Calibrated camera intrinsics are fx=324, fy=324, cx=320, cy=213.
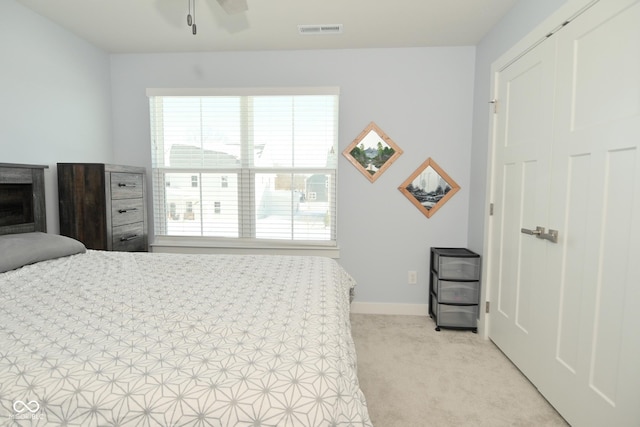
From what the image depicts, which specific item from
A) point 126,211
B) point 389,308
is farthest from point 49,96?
point 389,308

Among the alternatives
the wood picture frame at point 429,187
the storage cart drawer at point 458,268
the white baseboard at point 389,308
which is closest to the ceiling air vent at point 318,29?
the wood picture frame at point 429,187

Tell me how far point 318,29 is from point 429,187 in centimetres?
176

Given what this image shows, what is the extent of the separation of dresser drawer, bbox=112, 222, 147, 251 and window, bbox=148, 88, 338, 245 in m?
0.32

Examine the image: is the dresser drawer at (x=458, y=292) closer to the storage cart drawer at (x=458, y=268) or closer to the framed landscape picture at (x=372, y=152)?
the storage cart drawer at (x=458, y=268)

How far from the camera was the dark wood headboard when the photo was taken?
91.3 inches

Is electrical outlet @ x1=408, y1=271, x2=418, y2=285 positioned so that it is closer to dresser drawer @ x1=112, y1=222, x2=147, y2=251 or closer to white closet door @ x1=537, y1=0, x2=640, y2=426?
white closet door @ x1=537, y1=0, x2=640, y2=426

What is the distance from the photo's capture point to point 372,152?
3189 mm

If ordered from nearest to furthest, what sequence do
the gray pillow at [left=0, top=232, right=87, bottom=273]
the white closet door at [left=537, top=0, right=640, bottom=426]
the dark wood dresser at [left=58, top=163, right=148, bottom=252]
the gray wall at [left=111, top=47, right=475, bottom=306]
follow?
the white closet door at [left=537, top=0, right=640, bottom=426] → the gray pillow at [left=0, top=232, right=87, bottom=273] → the dark wood dresser at [left=58, top=163, right=148, bottom=252] → the gray wall at [left=111, top=47, right=475, bottom=306]

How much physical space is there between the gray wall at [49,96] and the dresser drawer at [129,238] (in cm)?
51

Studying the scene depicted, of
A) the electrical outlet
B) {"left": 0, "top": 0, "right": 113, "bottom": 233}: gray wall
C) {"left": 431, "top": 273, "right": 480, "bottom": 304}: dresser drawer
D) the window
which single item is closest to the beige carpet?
{"left": 431, "top": 273, "right": 480, "bottom": 304}: dresser drawer

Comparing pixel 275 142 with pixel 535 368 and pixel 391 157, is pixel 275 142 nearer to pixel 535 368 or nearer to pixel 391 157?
pixel 391 157

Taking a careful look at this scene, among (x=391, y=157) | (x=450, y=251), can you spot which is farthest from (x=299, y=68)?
(x=450, y=251)

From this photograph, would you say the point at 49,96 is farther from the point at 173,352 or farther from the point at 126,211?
the point at 173,352

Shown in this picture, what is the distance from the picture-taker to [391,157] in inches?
125
